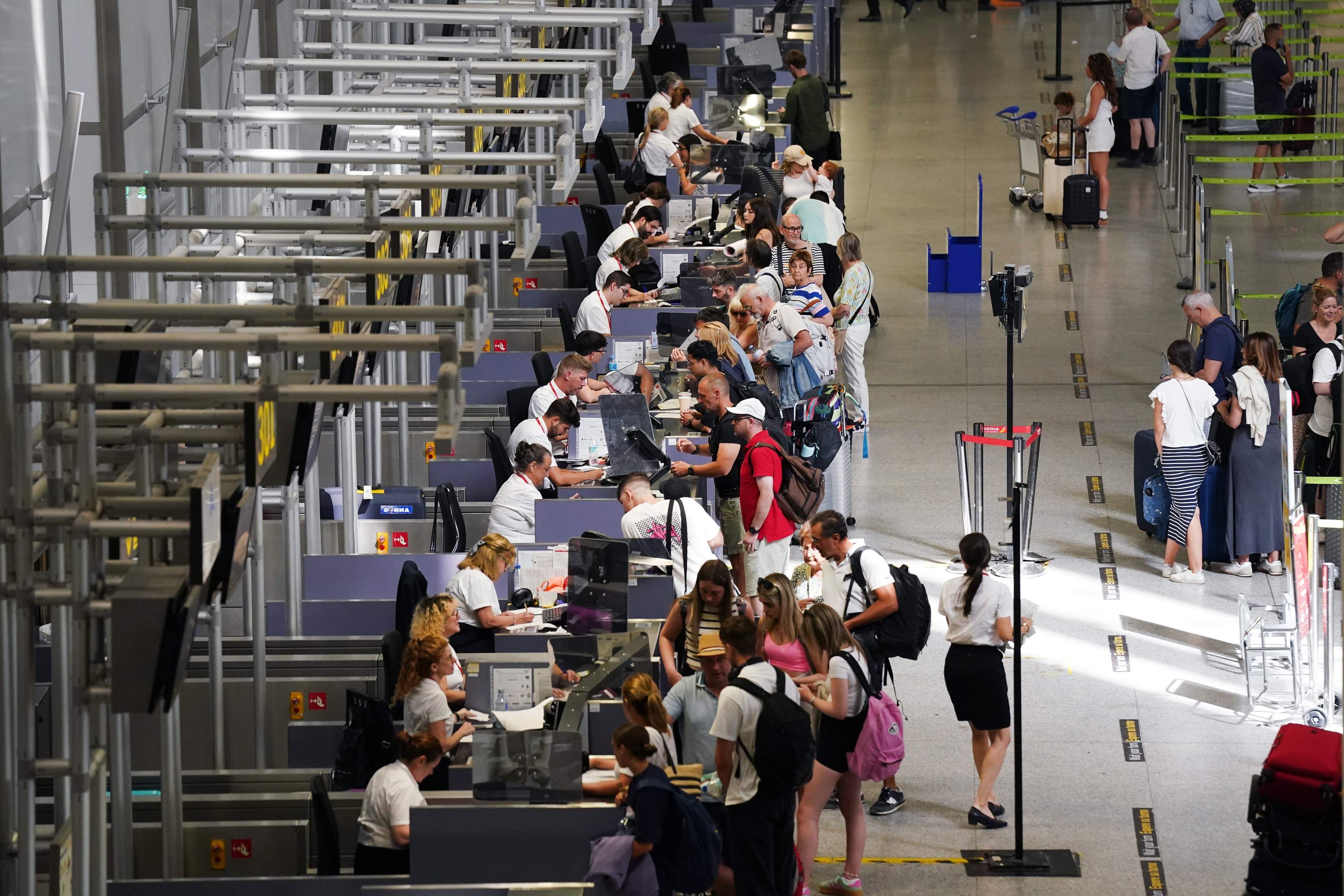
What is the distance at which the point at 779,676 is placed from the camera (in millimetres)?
7785

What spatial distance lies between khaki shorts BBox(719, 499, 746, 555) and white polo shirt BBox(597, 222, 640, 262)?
4.40 metres

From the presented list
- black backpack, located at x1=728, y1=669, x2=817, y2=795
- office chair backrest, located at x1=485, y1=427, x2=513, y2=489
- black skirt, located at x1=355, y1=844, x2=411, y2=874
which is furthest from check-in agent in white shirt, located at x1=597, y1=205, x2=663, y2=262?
black skirt, located at x1=355, y1=844, x2=411, y2=874

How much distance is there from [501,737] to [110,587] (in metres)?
1.83

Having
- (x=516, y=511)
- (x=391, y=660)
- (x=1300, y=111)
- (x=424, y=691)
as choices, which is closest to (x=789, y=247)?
(x=516, y=511)

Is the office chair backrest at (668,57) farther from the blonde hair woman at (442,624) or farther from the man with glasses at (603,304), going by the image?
the blonde hair woman at (442,624)

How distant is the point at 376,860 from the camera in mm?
7422

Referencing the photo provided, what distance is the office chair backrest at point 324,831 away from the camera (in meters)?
7.21

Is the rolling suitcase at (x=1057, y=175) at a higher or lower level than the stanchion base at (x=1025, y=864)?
higher

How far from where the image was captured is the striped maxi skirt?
11.9 meters

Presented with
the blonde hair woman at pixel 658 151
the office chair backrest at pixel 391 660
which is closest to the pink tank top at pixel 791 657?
the office chair backrest at pixel 391 660

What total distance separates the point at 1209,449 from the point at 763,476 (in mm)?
3174

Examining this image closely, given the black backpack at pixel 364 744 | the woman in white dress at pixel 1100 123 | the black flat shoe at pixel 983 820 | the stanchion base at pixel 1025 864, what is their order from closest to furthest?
1. the black backpack at pixel 364 744
2. the stanchion base at pixel 1025 864
3. the black flat shoe at pixel 983 820
4. the woman in white dress at pixel 1100 123

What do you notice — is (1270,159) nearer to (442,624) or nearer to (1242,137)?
(1242,137)

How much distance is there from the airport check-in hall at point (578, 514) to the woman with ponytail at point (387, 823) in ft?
0.07
